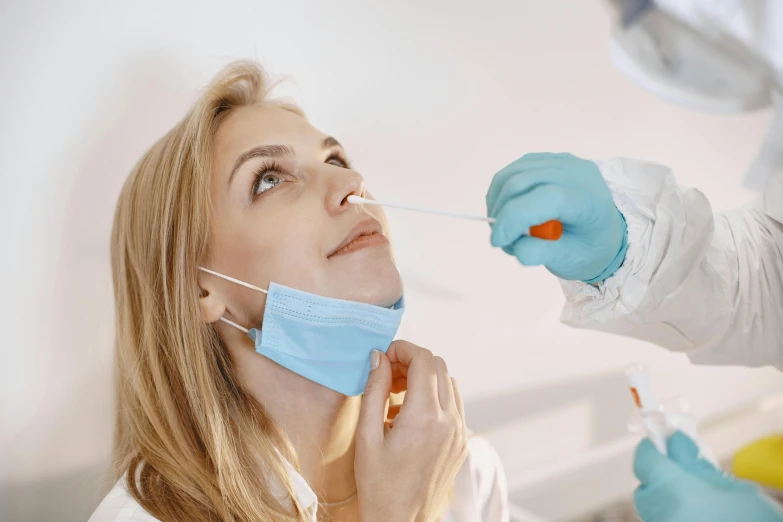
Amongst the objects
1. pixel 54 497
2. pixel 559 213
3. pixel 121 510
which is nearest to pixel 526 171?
pixel 559 213

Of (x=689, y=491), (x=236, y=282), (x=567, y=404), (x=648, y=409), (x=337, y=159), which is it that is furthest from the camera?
(x=567, y=404)

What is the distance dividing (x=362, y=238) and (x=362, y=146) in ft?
1.75

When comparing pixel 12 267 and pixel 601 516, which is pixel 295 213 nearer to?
pixel 12 267

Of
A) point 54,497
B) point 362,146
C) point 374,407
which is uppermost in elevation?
point 362,146

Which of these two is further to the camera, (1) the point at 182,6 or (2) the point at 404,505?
(1) the point at 182,6

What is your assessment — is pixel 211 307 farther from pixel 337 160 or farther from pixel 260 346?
pixel 337 160

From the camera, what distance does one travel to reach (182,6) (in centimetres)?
146

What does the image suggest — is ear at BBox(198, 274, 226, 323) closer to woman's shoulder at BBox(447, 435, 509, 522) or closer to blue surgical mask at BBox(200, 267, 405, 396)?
blue surgical mask at BBox(200, 267, 405, 396)

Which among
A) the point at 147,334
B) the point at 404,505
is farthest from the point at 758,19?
the point at 147,334

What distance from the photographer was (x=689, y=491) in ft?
2.70

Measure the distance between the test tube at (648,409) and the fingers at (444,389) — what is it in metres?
0.33

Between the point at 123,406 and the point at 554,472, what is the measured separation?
1.11 metres

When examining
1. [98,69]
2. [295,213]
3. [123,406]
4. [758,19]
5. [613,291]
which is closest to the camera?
[758,19]

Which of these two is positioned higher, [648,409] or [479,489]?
[648,409]
